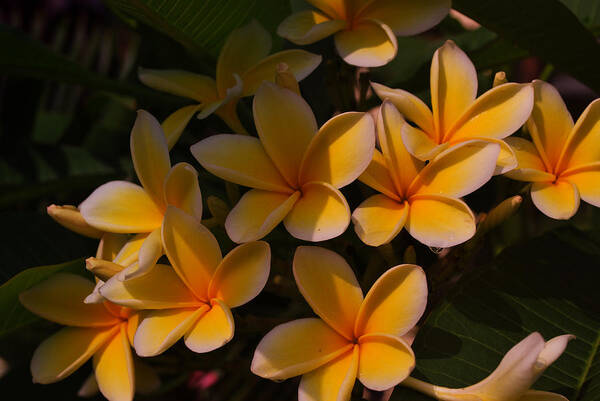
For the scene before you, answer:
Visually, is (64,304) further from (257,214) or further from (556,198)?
(556,198)

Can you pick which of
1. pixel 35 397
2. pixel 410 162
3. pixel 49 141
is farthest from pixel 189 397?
pixel 410 162

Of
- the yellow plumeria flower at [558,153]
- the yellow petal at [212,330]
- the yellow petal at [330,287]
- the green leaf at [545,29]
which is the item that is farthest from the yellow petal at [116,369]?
the green leaf at [545,29]

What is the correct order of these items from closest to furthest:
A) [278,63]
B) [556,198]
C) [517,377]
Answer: [517,377]
[556,198]
[278,63]

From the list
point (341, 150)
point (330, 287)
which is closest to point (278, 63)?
point (341, 150)

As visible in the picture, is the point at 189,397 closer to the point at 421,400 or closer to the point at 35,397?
the point at 35,397

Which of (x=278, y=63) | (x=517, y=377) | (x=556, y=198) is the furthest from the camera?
(x=278, y=63)

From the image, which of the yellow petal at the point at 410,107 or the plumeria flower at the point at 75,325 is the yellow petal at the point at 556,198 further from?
the plumeria flower at the point at 75,325
